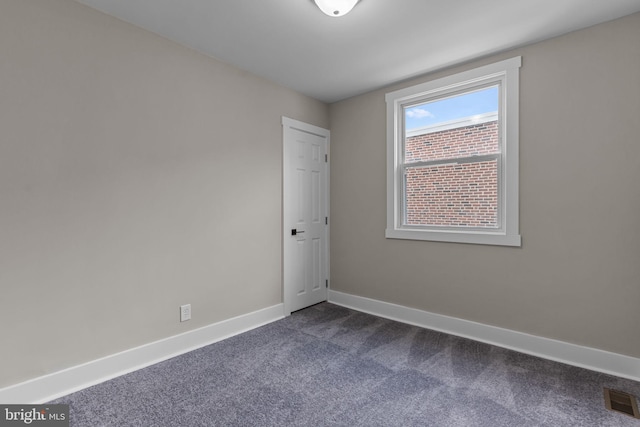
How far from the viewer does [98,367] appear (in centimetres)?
208

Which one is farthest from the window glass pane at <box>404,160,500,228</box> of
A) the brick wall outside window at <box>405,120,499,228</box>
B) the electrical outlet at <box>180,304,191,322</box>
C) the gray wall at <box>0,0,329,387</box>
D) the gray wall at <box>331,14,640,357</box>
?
the electrical outlet at <box>180,304,191,322</box>

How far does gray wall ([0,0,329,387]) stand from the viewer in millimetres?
1811

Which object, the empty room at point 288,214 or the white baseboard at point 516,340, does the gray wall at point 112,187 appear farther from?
the white baseboard at point 516,340

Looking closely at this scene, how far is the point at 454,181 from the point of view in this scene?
119 inches

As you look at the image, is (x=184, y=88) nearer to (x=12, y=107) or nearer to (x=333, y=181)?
(x=12, y=107)

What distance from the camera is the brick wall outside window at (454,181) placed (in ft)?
9.20

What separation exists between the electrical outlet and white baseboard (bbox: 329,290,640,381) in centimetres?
195

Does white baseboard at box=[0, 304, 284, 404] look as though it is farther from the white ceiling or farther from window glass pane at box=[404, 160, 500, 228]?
the white ceiling

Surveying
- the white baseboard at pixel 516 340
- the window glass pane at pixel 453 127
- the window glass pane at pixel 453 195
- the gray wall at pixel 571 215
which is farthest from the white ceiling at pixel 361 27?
the white baseboard at pixel 516 340

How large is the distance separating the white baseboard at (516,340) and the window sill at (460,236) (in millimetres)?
766

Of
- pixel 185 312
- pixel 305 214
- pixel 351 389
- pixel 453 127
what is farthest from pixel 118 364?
pixel 453 127

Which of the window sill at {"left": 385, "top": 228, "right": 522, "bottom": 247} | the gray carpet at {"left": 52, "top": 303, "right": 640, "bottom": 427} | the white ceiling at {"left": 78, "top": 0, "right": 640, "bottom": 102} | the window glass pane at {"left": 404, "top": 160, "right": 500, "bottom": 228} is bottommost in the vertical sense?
the gray carpet at {"left": 52, "top": 303, "right": 640, "bottom": 427}

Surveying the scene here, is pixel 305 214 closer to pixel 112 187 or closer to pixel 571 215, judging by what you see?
pixel 112 187

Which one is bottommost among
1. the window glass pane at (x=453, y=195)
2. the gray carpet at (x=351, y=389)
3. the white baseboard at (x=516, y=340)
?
the gray carpet at (x=351, y=389)
